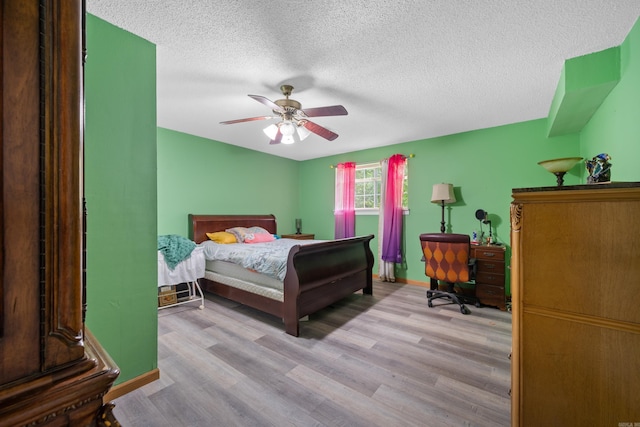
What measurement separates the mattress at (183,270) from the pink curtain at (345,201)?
2.63 meters

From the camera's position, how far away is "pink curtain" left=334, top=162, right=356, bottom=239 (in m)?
4.90

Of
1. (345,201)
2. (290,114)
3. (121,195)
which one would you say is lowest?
(121,195)

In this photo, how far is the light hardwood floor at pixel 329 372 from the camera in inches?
58.7

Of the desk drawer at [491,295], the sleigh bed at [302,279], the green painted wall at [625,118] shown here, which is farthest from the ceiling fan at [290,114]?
the desk drawer at [491,295]

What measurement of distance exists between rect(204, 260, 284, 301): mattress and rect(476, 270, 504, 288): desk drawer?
8.29ft

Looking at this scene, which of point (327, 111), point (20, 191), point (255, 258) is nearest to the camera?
point (20, 191)

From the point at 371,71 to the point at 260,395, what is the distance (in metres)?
2.61

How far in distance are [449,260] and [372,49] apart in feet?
7.86

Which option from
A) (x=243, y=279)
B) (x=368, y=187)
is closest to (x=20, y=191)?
(x=243, y=279)

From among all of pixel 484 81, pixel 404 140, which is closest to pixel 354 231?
pixel 404 140

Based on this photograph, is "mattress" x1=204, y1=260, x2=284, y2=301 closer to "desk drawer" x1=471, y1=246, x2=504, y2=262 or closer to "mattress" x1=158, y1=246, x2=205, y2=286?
"mattress" x1=158, y1=246, x2=205, y2=286

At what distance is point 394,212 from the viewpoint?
4.35 meters

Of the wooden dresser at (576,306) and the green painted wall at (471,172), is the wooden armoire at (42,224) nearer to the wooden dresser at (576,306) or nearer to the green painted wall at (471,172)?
the wooden dresser at (576,306)

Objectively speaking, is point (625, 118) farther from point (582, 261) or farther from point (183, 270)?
point (183, 270)
